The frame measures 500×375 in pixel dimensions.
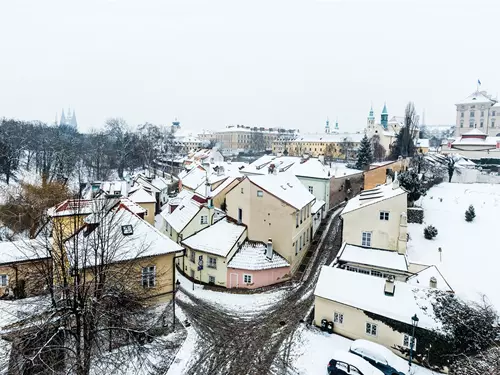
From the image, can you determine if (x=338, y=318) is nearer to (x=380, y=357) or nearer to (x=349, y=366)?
(x=380, y=357)

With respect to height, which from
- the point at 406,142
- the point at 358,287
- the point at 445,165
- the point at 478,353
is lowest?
the point at 478,353

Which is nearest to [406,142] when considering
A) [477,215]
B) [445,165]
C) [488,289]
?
[445,165]

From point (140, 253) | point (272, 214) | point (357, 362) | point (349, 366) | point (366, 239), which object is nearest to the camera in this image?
point (349, 366)

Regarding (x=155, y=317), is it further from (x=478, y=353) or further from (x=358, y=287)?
(x=478, y=353)

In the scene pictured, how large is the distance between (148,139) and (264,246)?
7086cm

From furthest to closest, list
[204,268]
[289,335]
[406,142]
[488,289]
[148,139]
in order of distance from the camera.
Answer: [148,139] < [406,142] < [204,268] < [488,289] < [289,335]

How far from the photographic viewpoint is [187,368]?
15.9 meters

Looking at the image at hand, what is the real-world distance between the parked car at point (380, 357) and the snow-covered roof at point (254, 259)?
384 inches

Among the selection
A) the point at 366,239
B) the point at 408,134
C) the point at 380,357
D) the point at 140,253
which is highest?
the point at 408,134

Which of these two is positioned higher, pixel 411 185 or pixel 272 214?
pixel 411 185

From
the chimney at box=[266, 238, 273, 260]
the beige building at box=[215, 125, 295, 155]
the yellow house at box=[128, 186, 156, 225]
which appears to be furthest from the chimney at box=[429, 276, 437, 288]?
the beige building at box=[215, 125, 295, 155]

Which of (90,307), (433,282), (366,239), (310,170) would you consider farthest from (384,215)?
(310,170)

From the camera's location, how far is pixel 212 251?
82.0 feet

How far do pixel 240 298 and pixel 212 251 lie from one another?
415 centimetres
